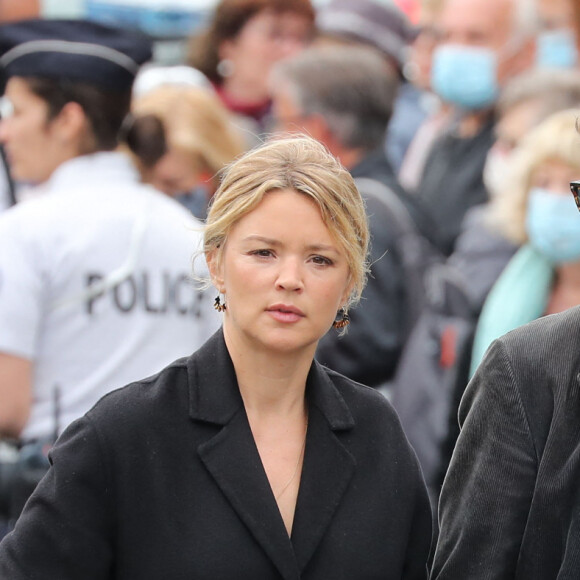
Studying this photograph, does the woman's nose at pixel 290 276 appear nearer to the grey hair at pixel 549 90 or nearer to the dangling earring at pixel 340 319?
the dangling earring at pixel 340 319

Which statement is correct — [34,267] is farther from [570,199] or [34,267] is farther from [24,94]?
[570,199]

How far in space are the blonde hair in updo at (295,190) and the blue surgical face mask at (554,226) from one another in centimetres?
205

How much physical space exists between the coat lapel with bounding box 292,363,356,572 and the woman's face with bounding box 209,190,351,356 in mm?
171

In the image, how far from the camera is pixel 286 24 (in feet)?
24.4

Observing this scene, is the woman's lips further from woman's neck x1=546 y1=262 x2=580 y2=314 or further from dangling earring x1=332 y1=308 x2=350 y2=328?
woman's neck x1=546 y1=262 x2=580 y2=314

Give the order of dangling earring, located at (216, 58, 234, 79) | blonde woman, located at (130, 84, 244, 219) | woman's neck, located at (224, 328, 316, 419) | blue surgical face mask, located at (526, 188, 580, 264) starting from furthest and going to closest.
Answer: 1. dangling earring, located at (216, 58, 234, 79)
2. blonde woman, located at (130, 84, 244, 219)
3. blue surgical face mask, located at (526, 188, 580, 264)
4. woman's neck, located at (224, 328, 316, 419)

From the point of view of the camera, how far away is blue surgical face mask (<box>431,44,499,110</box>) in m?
7.17

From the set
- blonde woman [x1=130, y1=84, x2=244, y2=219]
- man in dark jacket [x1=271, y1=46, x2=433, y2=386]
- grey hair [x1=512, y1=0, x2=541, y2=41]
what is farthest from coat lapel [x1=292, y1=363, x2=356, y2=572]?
grey hair [x1=512, y1=0, x2=541, y2=41]

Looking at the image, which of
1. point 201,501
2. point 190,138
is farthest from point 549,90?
point 201,501

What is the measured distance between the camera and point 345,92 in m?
5.53

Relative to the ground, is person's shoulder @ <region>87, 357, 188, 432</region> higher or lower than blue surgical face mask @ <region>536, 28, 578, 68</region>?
lower

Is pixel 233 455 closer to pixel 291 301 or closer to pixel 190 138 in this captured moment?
pixel 291 301

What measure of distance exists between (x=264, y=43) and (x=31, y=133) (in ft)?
10.1

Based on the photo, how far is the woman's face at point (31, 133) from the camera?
446cm
